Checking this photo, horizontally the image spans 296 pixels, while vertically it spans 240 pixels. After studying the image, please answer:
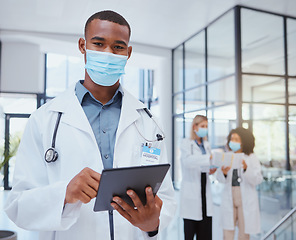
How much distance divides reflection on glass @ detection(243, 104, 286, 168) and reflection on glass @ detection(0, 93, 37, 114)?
5.43 m

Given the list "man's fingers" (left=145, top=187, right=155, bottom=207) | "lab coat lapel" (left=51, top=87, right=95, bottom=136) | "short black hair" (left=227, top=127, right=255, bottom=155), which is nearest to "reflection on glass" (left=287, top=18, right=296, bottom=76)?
"short black hair" (left=227, top=127, right=255, bottom=155)

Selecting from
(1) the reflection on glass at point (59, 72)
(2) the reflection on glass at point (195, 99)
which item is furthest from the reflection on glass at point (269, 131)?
(1) the reflection on glass at point (59, 72)

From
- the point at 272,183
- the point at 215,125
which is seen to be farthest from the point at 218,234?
the point at 215,125

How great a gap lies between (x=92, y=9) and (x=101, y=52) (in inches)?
220

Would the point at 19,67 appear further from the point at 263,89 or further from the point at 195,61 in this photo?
the point at 263,89

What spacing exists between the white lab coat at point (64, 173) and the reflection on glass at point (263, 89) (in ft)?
17.3

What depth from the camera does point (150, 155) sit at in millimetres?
1203

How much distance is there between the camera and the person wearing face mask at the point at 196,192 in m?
3.39

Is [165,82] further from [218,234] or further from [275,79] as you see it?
[218,234]

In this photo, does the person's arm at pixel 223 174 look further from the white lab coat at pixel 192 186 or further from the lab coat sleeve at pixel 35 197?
the lab coat sleeve at pixel 35 197

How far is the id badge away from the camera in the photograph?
1194 millimetres

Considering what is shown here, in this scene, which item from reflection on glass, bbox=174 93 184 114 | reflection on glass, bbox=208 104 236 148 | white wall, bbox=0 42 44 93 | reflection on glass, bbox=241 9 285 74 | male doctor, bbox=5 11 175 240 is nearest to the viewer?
male doctor, bbox=5 11 175 240

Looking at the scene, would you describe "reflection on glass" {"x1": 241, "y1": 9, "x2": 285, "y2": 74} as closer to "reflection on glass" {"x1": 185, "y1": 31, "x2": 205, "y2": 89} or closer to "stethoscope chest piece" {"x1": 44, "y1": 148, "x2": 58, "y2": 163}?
"reflection on glass" {"x1": 185, "y1": 31, "x2": 205, "y2": 89}

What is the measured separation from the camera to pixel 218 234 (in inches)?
163
